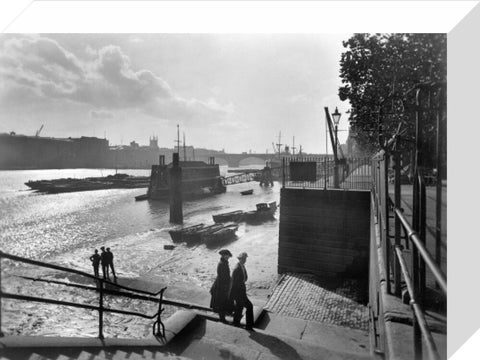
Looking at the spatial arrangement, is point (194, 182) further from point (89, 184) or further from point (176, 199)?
point (89, 184)

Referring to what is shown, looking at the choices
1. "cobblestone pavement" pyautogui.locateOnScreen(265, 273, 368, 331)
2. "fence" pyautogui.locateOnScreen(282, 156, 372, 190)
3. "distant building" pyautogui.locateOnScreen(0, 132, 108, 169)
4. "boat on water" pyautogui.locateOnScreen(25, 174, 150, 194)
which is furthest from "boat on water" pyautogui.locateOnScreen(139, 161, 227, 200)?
"cobblestone pavement" pyautogui.locateOnScreen(265, 273, 368, 331)

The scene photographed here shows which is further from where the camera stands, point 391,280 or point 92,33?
point 92,33

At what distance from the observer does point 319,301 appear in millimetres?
5672

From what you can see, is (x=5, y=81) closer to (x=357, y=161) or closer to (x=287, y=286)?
(x=287, y=286)

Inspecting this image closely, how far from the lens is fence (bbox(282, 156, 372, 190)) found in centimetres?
661

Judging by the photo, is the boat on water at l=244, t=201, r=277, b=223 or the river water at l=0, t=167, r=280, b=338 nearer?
the river water at l=0, t=167, r=280, b=338

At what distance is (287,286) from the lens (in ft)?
20.6

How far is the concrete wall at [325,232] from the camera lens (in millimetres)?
6523

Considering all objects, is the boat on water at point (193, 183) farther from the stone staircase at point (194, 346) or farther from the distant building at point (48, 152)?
the stone staircase at point (194, 346)

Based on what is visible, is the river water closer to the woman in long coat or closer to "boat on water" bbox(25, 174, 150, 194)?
the woman in long coat

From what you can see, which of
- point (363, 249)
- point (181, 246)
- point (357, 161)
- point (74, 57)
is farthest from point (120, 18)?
point (181, 246)

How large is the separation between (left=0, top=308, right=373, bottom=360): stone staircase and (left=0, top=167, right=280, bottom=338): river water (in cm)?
43

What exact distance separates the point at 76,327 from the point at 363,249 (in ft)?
17.8
